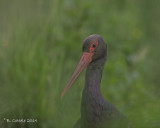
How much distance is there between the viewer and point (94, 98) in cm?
379

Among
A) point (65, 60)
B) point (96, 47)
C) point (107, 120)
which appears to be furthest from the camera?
point (65, 60)

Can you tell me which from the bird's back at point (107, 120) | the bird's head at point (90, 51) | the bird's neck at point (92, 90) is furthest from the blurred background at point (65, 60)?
the bird's head at point (90, 51)

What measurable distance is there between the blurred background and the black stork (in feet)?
0.77

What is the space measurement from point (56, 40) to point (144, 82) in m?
1.33

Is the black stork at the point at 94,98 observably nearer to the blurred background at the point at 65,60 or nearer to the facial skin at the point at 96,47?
the facial skin at the point at 96,47

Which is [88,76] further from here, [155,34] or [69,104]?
[155,34]

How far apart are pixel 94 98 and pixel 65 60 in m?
2.15

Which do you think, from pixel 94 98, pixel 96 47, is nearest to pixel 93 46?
pixel 96 47

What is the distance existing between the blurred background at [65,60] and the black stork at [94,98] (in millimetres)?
234

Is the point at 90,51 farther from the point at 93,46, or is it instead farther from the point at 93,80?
the point at 93,80

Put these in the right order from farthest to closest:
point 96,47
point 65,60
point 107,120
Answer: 1. point 65,60
2. point 96,47
3. point 107,120

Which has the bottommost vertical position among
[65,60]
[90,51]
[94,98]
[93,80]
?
[65,60]

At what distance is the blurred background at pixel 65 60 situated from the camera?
4504mm

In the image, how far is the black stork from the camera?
12.4 ft
